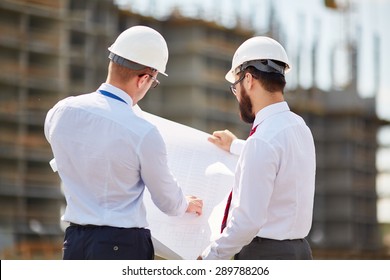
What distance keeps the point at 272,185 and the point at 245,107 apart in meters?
0.37

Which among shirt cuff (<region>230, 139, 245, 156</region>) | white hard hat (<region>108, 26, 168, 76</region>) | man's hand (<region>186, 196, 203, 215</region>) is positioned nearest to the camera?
white hard hat (<region>108, 26, 168, 76</region>)

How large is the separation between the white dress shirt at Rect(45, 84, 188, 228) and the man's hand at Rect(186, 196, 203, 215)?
12.9 inches

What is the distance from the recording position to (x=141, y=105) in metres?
59.2

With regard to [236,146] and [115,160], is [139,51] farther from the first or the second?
[236,146]

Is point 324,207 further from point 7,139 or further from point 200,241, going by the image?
point 200,241

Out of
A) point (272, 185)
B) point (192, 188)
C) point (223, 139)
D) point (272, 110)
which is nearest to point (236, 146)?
point (223, 139)

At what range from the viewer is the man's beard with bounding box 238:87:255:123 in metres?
3.81

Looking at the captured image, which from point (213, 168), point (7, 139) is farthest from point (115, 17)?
point (213, 168)

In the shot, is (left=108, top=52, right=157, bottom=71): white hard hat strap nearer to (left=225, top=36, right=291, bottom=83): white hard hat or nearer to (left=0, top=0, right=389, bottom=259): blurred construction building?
(left=225, top=36, right=291, bottom=83): white hard hat

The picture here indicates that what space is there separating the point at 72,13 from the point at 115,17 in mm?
3569

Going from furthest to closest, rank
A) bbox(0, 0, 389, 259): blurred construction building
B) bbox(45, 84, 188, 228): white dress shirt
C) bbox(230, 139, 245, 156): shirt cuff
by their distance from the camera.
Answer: bbox(0, 0, 389, 259): blurred construction building, bbox(230, 139, 245, 156): shirt cuff, bbox(45, 84, 188, 228): white dress shirt

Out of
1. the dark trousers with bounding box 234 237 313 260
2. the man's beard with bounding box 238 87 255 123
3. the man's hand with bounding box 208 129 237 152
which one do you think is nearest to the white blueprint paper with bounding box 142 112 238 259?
the man's hand with bounding box 208 129 237 152

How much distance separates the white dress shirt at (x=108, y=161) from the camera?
3.55m

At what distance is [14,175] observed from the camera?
4978cm
